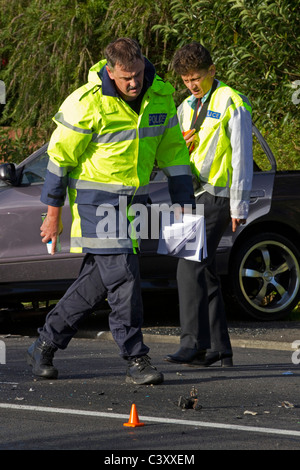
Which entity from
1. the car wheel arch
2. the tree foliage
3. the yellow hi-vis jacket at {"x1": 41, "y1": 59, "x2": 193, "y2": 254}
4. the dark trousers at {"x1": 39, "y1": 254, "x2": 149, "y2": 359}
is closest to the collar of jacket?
the yellow hi-vis jacket at {"x1": 41, "y1": 59, "x2": 193, "y2": 254}

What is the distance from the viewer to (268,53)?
11109 millimetres

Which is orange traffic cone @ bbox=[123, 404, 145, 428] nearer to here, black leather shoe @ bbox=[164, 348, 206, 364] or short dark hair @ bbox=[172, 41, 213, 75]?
black leather shoe @ bbox=[164, 348, 206, 364]

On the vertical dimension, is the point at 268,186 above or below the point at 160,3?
below

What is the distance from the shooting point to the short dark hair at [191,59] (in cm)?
732

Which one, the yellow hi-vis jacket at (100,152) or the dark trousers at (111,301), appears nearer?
the yellow hi-vis jacket at (100,152)

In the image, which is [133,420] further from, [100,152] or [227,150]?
[227,150]

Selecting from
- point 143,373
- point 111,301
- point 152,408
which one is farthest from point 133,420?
point 111,301

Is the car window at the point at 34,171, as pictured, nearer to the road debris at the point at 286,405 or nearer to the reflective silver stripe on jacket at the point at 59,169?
the reflective silver stripe on jacket at the point at 59,169

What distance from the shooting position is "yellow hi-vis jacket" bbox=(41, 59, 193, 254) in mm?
6539

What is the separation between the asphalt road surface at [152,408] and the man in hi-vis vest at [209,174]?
0.81 feet

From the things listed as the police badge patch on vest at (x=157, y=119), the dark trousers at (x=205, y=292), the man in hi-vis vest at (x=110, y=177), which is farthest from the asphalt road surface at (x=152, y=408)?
the police badge patch on vest at (x=157, y=119)

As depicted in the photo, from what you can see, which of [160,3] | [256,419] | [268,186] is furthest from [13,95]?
[256,419]
